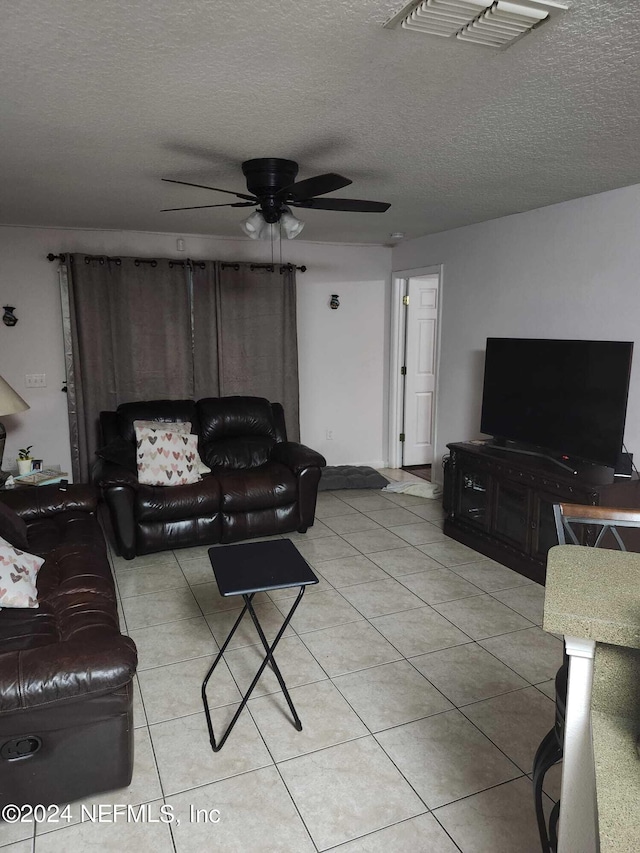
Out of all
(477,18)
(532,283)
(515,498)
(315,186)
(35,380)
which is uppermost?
(477,18)

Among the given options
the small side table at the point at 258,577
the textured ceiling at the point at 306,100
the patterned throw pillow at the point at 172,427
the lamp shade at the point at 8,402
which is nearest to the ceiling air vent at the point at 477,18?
the textured ceiling at the point at 306,100

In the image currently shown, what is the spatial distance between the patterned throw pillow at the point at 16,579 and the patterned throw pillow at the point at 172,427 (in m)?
1.80

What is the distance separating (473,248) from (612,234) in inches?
54.0

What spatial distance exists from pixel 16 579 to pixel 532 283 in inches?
146

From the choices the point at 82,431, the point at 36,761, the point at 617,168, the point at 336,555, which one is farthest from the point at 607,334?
the point at 82,431

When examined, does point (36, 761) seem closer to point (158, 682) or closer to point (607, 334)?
point (158, 682)

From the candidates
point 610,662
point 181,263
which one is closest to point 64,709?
point 610,662

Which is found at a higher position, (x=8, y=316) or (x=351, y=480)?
(x=8, y=316)

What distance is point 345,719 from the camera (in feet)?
7.84

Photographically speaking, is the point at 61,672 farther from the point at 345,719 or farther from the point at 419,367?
the point at 419,367

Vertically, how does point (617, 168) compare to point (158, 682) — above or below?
above

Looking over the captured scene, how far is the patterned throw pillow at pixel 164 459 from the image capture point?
161 inches

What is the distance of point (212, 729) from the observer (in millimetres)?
2305

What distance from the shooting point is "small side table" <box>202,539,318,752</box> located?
2.22 meters
